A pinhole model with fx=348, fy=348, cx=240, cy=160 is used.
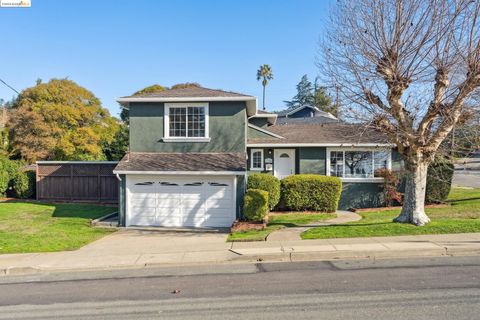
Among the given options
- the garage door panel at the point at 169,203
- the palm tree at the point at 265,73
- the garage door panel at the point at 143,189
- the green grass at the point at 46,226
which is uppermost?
the palm tree at the point at 265,73

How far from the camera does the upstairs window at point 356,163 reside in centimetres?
1799

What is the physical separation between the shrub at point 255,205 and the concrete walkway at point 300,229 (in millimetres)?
1316

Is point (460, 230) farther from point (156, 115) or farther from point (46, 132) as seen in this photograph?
point (46, 132)

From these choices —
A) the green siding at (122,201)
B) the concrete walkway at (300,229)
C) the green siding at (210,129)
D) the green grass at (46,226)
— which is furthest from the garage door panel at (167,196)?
the concrete walkway at (300,229)

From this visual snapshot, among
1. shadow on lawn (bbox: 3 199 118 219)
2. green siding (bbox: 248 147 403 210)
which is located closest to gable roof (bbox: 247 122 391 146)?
green siding (bbox: 248 147 403 210)

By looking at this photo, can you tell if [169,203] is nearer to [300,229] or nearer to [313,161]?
[300,229]

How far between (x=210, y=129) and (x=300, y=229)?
6259 millimetres

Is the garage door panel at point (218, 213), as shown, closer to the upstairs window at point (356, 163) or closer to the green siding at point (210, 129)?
the green siding at point (210, 129)

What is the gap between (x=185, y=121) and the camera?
16.0 m

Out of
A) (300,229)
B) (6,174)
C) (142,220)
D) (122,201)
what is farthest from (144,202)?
(6,174)

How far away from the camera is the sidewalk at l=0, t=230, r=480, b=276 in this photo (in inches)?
A: 350

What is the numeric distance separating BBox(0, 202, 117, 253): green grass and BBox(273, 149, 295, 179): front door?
907 centimetres

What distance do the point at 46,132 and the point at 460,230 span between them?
2838 cm

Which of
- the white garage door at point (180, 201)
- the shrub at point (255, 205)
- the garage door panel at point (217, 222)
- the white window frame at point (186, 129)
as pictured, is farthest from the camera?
the white window frame at point (186, 129)
